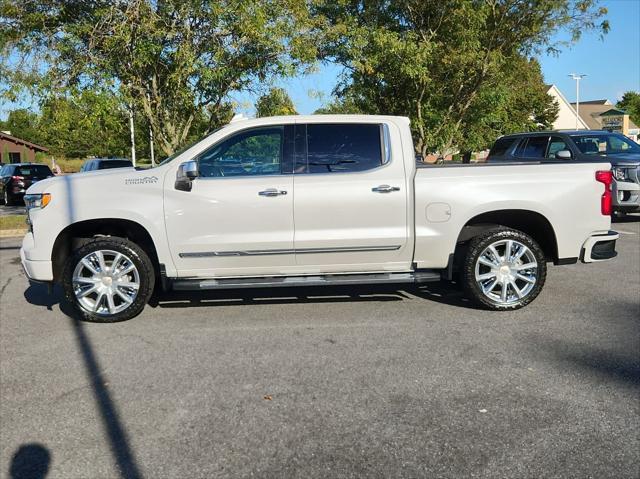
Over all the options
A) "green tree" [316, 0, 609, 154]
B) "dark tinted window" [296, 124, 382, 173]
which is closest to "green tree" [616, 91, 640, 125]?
"green tree" [316, 0, 609, 154]

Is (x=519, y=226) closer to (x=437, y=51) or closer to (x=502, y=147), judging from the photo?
(x=502, y=147)

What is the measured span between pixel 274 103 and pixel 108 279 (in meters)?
8.03

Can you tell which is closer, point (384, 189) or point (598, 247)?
point (384, 189)

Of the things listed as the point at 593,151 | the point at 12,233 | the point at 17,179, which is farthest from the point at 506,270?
the point at 17,179

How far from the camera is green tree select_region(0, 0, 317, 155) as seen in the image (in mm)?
10734

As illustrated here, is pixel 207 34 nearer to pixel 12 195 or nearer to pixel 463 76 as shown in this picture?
pixel 463 76

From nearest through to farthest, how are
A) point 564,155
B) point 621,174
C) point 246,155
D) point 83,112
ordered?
point 246,155
point 564,155
point 83,112
point 621,174

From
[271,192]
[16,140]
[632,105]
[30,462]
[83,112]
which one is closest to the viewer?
[30,462]

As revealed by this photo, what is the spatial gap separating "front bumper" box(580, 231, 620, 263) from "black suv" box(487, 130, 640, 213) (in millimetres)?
5687

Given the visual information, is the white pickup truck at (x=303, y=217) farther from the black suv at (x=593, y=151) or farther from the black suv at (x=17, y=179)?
the black suv at (x=17, y=179)

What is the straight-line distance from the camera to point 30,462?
3076 millimetres

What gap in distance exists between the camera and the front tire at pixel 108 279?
17.9 ft

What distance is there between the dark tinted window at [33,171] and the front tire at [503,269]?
20.2 meters

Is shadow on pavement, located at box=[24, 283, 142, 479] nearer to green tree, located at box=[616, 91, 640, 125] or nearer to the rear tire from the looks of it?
the rear tire
